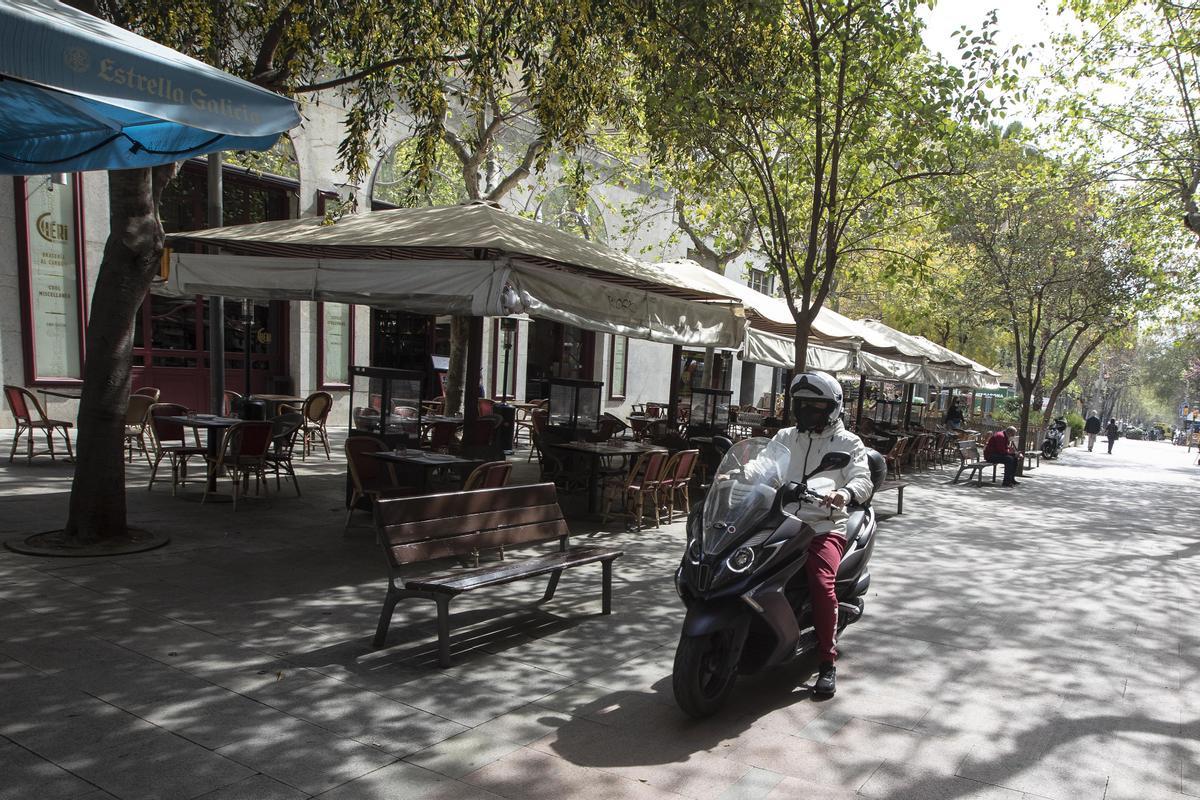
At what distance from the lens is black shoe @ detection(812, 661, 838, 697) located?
14.1ft

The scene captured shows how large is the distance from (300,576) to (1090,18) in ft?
50.6

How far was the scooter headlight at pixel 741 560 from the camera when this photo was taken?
12.3 feet

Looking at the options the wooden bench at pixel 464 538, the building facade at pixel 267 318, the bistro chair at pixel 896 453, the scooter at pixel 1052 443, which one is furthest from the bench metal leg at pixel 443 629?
the scooter at pixel 1052 443

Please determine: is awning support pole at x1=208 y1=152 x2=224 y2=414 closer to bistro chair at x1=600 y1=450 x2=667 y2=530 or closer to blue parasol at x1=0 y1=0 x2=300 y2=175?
bistro chair at x1=600 y1=450 x2=667 y2=530

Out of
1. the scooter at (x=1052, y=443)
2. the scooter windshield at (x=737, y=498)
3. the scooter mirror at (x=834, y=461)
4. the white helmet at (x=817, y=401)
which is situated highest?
the white helmet at (x=817, y=401)

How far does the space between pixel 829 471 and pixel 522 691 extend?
1.95 metres

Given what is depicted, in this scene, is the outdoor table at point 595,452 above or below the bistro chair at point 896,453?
above

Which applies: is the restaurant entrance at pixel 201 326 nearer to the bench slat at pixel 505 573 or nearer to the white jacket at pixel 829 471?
the bench slat at pixel 505 573

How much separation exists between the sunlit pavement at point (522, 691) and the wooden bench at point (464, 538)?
0.37 meters

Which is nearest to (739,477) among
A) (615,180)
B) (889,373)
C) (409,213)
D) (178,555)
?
(178,555)

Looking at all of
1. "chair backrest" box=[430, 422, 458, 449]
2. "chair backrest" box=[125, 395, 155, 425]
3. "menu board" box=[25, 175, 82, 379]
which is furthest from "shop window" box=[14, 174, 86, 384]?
"chair backrest" box=[430, 422, 458, 449]

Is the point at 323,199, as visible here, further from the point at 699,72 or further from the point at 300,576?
the point at 300,576

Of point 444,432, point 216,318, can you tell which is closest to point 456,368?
point 444,432

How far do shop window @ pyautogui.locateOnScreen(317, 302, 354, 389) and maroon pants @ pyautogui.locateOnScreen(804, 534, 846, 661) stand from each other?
14.0 meters
